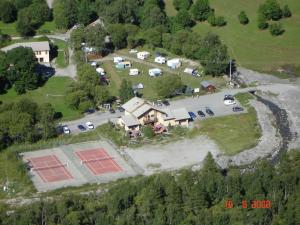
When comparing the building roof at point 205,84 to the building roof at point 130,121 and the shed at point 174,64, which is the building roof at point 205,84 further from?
the building roof at point 130,121

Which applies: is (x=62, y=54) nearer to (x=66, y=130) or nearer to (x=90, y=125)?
(x=90, y=125)

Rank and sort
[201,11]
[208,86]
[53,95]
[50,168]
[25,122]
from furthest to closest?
[201,11], [208,86], [53,95], [25,122], [50,168]

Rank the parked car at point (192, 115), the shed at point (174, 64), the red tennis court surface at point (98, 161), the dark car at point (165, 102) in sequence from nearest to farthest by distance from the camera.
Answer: the red tennis court surface at point (98, 161), the parked car at point (192, 115), the dark car at point (165, 102), the shed at point (174, 64)

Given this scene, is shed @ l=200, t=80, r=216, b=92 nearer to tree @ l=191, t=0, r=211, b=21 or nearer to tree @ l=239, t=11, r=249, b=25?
tree @ l=239, t=11, r=249, b=25

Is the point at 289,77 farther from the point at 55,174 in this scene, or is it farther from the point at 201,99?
the point at 55,174

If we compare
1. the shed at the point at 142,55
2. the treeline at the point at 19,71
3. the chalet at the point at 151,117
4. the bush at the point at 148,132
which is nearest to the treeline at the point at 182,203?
the bush at the point at 148,132

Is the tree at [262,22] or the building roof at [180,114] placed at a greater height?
the tree at [262,22]

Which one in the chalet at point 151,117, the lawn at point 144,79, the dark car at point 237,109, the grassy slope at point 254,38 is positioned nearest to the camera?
the chalet at point 151,117

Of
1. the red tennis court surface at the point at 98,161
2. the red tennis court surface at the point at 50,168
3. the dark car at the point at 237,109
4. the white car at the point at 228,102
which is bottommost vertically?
the red tennis court surface at the point at 50,168

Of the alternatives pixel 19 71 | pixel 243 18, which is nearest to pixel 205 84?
pixel 243 18
